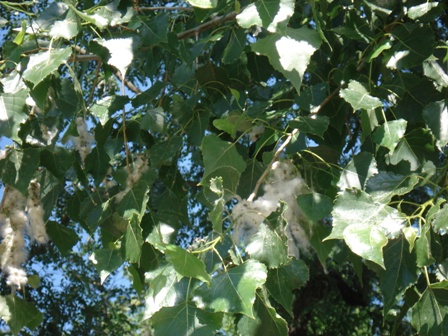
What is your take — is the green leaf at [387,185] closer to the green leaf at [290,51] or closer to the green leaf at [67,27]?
the green leaf at [290,51]

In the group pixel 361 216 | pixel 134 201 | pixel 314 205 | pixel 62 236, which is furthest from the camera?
pixel 62 236

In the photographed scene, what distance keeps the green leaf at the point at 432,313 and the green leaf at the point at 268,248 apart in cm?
21

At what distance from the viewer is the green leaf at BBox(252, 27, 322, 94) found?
1049mm

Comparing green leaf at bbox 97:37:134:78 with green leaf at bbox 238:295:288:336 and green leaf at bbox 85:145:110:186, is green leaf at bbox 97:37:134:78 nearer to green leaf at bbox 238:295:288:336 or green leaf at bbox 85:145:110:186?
green leaf at bbox 85:145:110:186

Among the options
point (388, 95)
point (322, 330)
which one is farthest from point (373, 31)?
point (322, 330)

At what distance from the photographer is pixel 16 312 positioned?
1.32 metres

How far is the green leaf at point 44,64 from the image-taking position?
1.11m

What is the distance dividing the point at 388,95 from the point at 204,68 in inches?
13.3

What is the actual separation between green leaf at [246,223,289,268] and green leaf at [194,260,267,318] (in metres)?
0.05

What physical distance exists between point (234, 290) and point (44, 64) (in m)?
0.44

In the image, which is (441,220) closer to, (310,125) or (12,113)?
(310,125)

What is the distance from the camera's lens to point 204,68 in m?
1.51

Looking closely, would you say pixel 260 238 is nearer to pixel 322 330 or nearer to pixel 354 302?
pixel 354 302

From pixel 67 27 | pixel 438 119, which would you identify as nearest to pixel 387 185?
pixel 438 119
